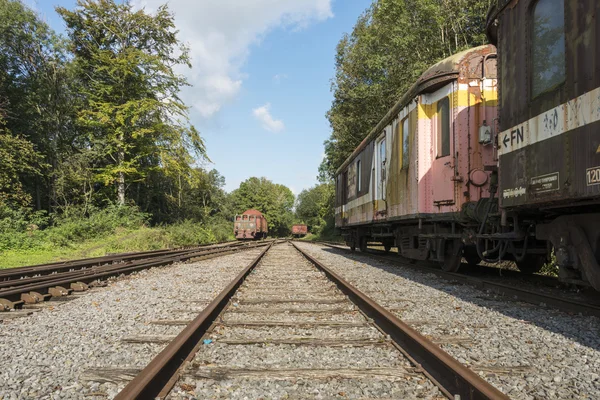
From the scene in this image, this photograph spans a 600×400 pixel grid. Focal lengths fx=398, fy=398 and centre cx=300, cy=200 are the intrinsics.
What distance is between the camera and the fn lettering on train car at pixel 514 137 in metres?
4.54

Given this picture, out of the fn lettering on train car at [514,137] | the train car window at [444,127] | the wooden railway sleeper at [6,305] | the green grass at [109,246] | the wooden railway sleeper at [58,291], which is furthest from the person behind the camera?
the green grass at [109,246]

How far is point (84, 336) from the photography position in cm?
371

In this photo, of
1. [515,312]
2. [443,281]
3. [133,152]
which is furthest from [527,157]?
[133,152]

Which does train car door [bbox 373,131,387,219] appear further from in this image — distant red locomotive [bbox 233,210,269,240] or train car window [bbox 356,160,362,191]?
distant red locomotive [bbox 233,210,269,240]

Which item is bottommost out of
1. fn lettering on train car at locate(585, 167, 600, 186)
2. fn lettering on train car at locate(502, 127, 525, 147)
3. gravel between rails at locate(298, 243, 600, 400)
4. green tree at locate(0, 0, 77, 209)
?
gravel between rails at locate(298, 243, 600, 400)

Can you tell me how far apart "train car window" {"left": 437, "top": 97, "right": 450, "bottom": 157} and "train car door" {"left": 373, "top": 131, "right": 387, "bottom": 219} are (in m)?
3.07

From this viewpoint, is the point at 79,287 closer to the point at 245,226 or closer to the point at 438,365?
the point at 438,365

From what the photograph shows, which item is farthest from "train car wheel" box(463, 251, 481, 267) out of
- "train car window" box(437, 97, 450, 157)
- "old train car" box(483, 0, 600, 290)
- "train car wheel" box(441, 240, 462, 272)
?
"old train car" box(483, 0, 600, 290)

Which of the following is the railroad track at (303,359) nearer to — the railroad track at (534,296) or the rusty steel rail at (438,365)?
the rusty steel rail at (438,365)

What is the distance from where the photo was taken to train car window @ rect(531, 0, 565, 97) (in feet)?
13.0

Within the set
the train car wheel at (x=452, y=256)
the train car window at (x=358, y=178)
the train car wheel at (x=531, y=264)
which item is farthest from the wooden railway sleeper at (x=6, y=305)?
the train car window at (x=358, y=178)

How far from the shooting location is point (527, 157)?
4.34 m

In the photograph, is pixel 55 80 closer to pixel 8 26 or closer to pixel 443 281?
pixel 8 26

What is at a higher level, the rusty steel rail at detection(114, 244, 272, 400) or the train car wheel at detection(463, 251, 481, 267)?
the train car wheel at detection(463, 251, 481, 267)
